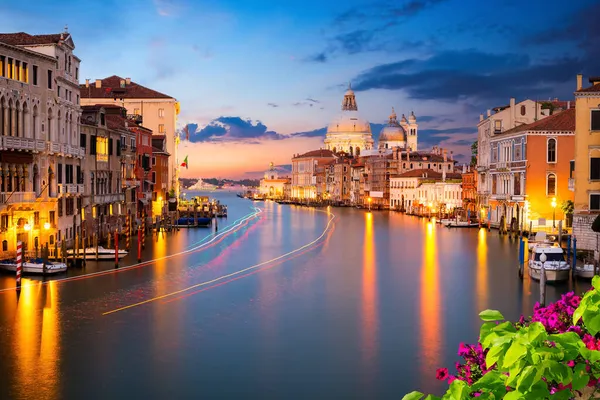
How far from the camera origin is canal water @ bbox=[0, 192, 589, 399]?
1071 cm

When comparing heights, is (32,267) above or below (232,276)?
above

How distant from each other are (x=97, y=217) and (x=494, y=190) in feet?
75.3

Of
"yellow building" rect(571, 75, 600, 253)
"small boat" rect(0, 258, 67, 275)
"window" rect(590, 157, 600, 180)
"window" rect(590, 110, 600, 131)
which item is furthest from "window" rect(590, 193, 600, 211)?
"small boat" rect(0, 258, 67, 275)

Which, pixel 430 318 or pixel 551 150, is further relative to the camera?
pixel 551 150

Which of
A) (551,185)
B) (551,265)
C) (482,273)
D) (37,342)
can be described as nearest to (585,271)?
(551,265)

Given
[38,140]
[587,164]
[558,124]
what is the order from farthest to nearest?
[558,124], [587,164], [38,140]

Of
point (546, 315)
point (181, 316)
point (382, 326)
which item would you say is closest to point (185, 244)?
point (181, 316)

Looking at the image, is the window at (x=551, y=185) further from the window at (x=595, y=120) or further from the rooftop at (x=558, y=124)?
the window at (x=595, y=120)

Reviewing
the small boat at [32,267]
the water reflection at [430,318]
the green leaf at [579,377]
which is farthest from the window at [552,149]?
the green leaf at [579,377]

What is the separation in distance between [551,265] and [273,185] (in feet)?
442

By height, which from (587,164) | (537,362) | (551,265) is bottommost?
(551,265)

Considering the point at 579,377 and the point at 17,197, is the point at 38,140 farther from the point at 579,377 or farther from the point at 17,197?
the point at 579,377

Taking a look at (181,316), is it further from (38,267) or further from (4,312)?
(38,267)

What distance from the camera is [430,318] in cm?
1550
